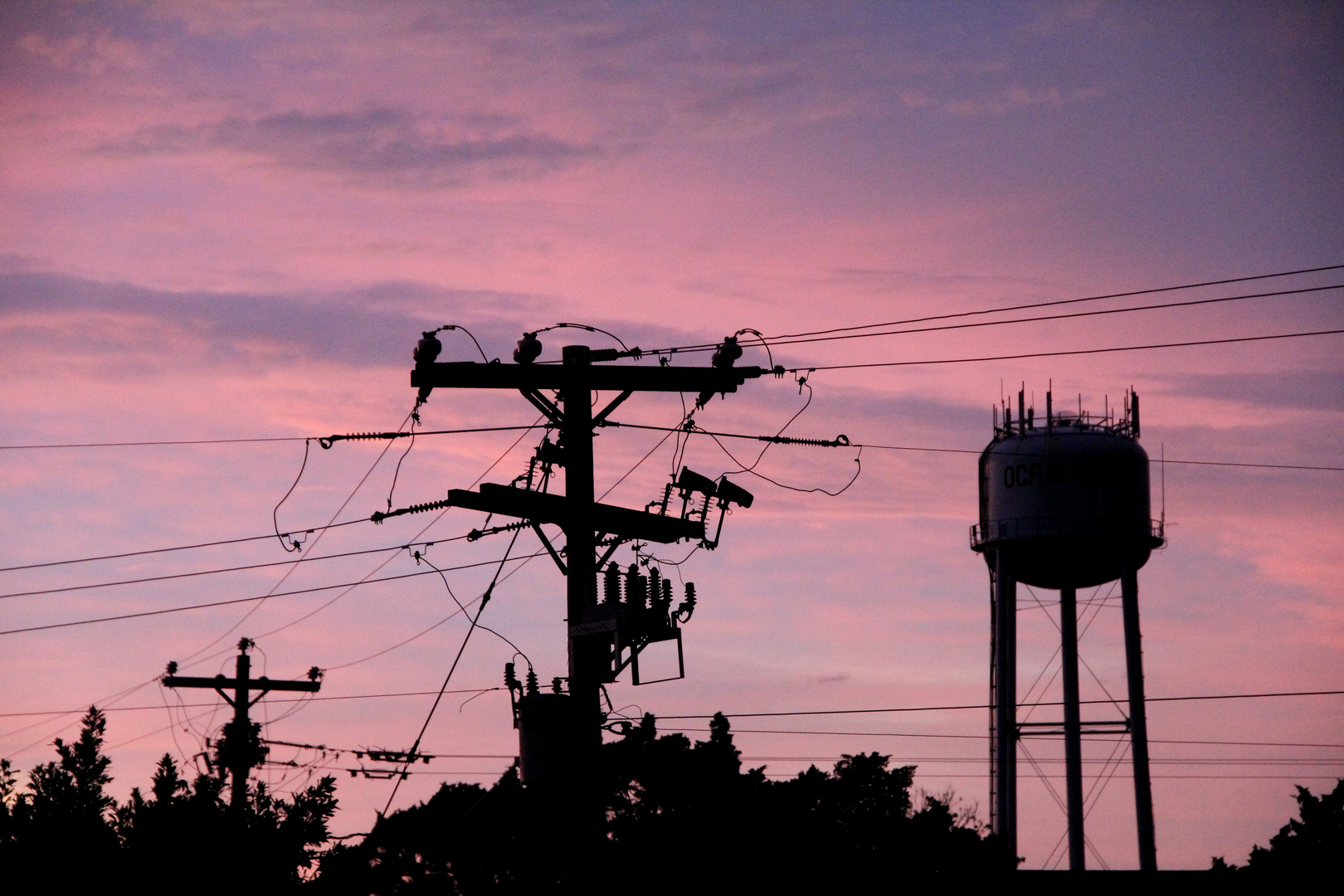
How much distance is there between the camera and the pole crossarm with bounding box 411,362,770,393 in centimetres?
2836

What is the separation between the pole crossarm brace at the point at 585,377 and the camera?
2836 cm

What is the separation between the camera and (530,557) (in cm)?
2975

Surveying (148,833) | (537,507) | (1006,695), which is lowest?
(148,833)

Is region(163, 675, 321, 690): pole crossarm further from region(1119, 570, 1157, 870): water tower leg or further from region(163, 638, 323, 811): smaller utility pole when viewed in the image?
region(1119, 570, 1157, 870): water tower leg

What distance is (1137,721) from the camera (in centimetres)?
5078

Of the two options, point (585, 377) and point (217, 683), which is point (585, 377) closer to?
point (585, 377)


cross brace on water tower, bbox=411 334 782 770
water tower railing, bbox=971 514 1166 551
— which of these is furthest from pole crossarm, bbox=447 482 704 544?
water tower railing, bbox=971 514 1166 551

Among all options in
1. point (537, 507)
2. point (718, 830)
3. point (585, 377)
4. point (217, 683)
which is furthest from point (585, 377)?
point (217, 683)

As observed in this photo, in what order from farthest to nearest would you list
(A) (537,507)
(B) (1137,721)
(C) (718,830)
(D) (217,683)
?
1. (B) (1137,721)
2. (D) (217,683)
3. (C) (718,830)
4. (A) (537,507)

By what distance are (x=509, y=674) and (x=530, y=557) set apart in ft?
9.14

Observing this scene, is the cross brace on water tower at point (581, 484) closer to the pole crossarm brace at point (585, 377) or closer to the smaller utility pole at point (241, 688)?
the pole crossarm brace at point (585, 377)

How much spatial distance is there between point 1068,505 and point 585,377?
26.0 m

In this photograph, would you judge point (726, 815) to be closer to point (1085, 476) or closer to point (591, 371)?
point (591, 371)

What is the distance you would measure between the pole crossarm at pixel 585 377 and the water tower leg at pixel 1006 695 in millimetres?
25344
